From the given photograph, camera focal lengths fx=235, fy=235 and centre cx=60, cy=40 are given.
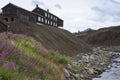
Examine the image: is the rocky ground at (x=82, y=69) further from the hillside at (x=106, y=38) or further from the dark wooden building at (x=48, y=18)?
the hillside at (x=106, y=38)

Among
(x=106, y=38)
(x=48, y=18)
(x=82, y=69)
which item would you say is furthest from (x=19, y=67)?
(x=106, y=38)

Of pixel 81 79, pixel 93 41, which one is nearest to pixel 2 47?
pixel 81 79

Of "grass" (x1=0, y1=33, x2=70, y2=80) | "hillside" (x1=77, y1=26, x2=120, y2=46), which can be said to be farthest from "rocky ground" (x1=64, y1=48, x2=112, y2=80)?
"hillside" (x1=77, y1=26, x2=120, y2=46)

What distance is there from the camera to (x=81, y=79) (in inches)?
664

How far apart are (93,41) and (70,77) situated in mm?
86843

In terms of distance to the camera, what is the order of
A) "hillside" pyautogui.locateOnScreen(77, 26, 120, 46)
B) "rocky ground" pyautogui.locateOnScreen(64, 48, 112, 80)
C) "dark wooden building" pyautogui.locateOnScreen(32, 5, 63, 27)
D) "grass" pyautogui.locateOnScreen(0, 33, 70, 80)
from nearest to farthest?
"grass" pyautogui.locateOnScreen(0, 33, 70, 80) → "rocky ground" pyautogui.locateOnScreen(64, 48, 112, 80) → "dark wooden building" pyautogui.locateOnScreen(32, 5, 63, 27) → "hillside" pyautogui.locateOnScreen(77, 26, 120, 46)

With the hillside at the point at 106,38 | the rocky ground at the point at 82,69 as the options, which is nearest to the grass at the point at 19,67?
the rocky ground at the point at 82,69

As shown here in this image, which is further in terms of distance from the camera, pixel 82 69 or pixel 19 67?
pixel 82 69

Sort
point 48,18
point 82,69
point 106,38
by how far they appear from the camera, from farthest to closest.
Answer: point 106,38, point 48,18, point 82,69

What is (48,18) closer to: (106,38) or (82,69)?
(106,38)

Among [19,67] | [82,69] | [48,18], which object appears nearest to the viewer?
[19,67]

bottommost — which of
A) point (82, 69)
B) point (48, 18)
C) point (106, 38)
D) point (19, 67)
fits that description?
point (82, 69)

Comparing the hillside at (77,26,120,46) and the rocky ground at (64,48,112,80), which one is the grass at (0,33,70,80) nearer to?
the rocky ground at (64,48,112,80)

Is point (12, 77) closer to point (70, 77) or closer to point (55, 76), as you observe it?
point (55, 76)
